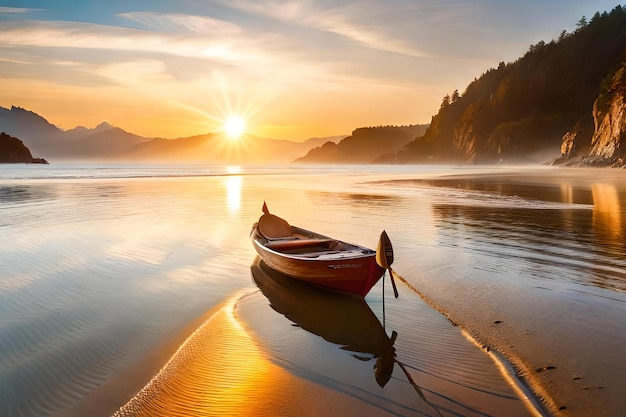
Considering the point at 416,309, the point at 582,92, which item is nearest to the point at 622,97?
the point at 582,92

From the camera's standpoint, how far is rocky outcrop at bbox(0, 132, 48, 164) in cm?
18338

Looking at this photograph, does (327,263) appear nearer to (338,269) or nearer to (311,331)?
(338,269)

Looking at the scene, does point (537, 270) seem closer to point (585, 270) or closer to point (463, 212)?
point (585, 270)

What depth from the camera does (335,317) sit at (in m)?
10.2

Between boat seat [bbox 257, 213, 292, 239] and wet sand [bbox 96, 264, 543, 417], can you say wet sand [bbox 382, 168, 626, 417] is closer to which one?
wet sand [bbox 96, 264, 543, 417]

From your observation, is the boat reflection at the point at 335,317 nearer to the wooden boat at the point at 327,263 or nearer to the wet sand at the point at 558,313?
the wooden boat at the point at 327,263

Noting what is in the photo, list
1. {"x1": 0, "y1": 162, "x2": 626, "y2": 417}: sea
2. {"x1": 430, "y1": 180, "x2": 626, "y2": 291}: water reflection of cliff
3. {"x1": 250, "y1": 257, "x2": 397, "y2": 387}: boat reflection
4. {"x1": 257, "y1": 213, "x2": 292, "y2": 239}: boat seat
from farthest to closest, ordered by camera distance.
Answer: {"x1": 257, "y1": 213, "x2": 292, "y2": 239}: boat seat < {"x1": 430, "y1": 180, "x2": 626, "y2": 291}: water reflection of cliff < {"x1": 250, "y1": 257, "x2": 397, "y2": 387}: boat reflection < {"x1": 0, "y1": 162, "x2": 626, "y2": 417}: sea

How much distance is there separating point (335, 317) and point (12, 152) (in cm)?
22028

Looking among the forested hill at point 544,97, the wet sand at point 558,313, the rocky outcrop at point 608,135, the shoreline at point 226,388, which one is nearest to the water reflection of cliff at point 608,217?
the wet sand at point 558,313

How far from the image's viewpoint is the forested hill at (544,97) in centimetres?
13062

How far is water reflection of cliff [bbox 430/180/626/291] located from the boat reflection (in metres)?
6.33

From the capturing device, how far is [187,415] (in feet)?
20.1

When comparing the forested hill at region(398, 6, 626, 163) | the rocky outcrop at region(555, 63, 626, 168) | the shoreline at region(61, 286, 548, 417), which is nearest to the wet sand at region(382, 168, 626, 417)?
the shoreline at region(61, 286, 548, 417)

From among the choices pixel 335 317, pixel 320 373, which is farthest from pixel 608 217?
pixel 320 373
